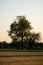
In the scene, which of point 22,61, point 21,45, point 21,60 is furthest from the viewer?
point 21,45

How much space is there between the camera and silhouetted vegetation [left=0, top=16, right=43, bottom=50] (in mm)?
54506

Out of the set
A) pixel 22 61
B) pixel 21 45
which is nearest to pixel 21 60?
pixel 22 61

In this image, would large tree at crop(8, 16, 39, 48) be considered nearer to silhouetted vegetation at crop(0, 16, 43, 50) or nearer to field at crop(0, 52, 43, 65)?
silhouetted vegetation at crop(0, 16, 43, 50)

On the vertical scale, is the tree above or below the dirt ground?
above

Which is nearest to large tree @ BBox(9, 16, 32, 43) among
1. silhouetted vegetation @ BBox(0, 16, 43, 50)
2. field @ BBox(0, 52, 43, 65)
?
silhouetted vegetation @ BBox(0, 16, 43, 50)

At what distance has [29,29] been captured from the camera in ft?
209

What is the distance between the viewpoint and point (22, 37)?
61906 mm

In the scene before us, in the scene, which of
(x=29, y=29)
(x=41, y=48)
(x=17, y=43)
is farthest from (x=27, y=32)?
(x=41, y=48)

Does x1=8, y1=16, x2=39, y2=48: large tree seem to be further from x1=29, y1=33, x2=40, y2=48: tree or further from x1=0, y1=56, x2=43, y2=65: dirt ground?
x1=0, y1=56, x2=43, y2=65: dirt ground

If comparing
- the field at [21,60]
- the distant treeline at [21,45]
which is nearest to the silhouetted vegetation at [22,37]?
the distant treeline at [21,45]

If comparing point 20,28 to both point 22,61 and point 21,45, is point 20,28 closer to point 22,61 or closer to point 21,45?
point 21,45

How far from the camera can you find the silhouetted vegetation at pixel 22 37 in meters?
54.5

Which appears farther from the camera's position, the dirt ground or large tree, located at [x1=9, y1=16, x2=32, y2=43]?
large tree, located at [x1=9, y1=16, x2=32, y2=43]

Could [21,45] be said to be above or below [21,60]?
above
